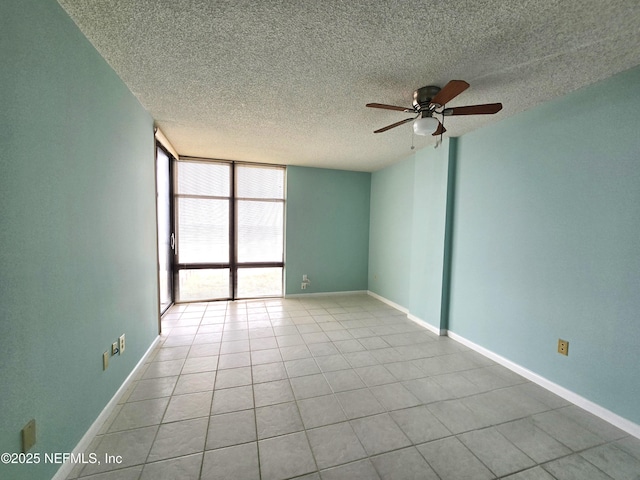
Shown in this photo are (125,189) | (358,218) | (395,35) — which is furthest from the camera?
(358,218)

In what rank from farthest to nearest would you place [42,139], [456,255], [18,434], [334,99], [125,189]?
[456,255]
[334,99]
[125,189]
[42,139]
[18,434]

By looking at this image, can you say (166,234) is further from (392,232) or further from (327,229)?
(392,232)

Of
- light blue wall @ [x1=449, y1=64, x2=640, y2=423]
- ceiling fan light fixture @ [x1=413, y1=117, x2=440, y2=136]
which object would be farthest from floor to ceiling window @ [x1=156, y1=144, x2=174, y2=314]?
light blue wall @ [x1=449, y1=64, x2=640, y2=423]

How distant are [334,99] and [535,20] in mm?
1340

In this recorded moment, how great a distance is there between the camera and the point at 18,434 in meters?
1.05

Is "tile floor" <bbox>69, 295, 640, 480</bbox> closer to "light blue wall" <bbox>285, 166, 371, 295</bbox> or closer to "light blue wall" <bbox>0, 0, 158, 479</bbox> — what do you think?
"light blue wall" <bbox>0, 0, 158, 479</bbox>

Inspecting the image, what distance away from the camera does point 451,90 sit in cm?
161

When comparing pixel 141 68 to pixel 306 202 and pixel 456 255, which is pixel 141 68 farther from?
pixel 456 255

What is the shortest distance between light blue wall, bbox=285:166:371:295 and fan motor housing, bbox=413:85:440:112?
2.93m

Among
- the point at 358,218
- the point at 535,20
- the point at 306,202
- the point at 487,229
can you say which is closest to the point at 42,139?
the point at 535,20

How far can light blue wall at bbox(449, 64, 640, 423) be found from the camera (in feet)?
5.65

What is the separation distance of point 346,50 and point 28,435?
255 cm

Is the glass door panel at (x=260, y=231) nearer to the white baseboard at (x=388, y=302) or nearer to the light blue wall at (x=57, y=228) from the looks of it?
the white baseboard at (x=388, y=302)

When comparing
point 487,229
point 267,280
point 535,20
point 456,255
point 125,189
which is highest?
point 535,20
